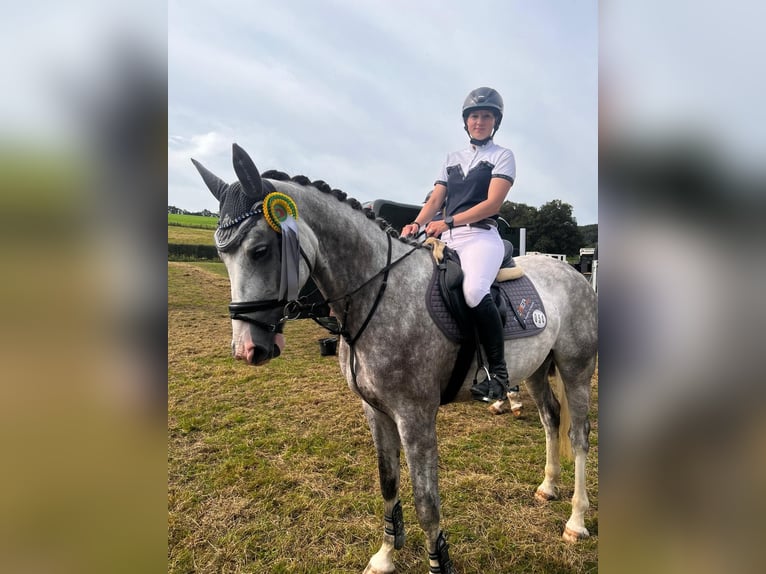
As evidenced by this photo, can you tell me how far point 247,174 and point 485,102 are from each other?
6.14 feet

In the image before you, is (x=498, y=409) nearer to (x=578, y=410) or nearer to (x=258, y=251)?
(x=578, y=410)

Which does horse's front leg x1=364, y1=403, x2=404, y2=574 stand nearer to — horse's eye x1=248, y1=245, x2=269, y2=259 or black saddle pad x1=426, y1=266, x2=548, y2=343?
black saddle pad x1=426, y1=266, x2=548, y2=343

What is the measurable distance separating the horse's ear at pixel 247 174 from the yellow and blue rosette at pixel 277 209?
67mm

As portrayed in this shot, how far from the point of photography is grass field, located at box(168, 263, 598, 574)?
284 centimetres

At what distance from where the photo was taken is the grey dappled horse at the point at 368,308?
1.86 metres

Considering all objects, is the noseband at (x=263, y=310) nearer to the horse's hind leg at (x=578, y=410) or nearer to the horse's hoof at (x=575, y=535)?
the horse's hind leg at (x=578, y=410)

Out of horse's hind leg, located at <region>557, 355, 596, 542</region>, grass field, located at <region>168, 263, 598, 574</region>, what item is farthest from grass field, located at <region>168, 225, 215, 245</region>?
horse's hind leg, located at <region>557, 355, 596, 542</region>

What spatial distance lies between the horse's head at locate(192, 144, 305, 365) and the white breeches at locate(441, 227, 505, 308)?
1127 mm

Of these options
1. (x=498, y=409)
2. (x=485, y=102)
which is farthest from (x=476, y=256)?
(x=498, y=409)

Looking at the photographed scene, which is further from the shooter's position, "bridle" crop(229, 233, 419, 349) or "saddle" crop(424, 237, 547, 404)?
"saddle" crop(424, 237, 547, 404)
